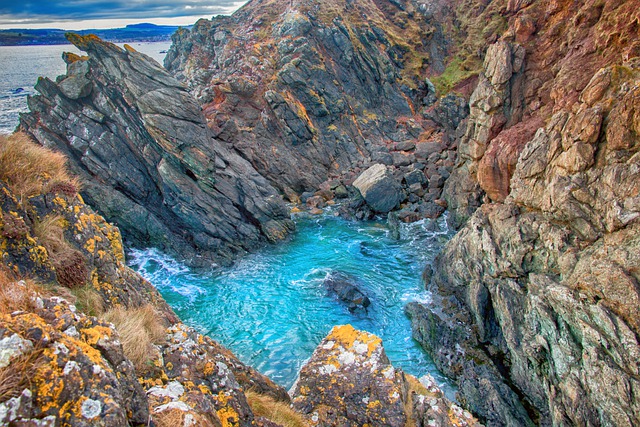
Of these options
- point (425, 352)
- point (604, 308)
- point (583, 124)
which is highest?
point (583, 124)

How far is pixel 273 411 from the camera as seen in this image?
8016 mm

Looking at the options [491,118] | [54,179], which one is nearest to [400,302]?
[491,118]

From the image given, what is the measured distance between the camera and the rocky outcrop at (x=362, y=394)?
927 cm

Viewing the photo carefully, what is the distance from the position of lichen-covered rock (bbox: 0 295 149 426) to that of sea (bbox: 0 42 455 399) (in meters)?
17.8

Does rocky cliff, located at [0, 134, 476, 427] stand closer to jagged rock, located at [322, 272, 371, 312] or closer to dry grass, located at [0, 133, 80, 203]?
dry grass, located at [0, 133, 80, 203]

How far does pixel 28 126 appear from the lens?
34.2m

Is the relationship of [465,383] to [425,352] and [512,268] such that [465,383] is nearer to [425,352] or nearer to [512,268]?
[425,352]

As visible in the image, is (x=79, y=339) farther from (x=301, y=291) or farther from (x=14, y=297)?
(x=301, y=291)

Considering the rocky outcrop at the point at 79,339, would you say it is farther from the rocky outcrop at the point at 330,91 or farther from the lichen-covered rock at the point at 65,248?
the rocky outcrop at the point at 330,91

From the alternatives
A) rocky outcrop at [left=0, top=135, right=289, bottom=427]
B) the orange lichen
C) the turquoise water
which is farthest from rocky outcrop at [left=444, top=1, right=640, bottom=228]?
rocky outcrop at [left=0, top=135, right=289, bottom=427]

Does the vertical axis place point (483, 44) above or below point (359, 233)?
above

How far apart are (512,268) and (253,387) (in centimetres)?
1834

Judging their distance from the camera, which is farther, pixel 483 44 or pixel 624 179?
pixel 483 44

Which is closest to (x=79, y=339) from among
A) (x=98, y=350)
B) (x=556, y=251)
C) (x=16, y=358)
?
(x=98, y=350)
